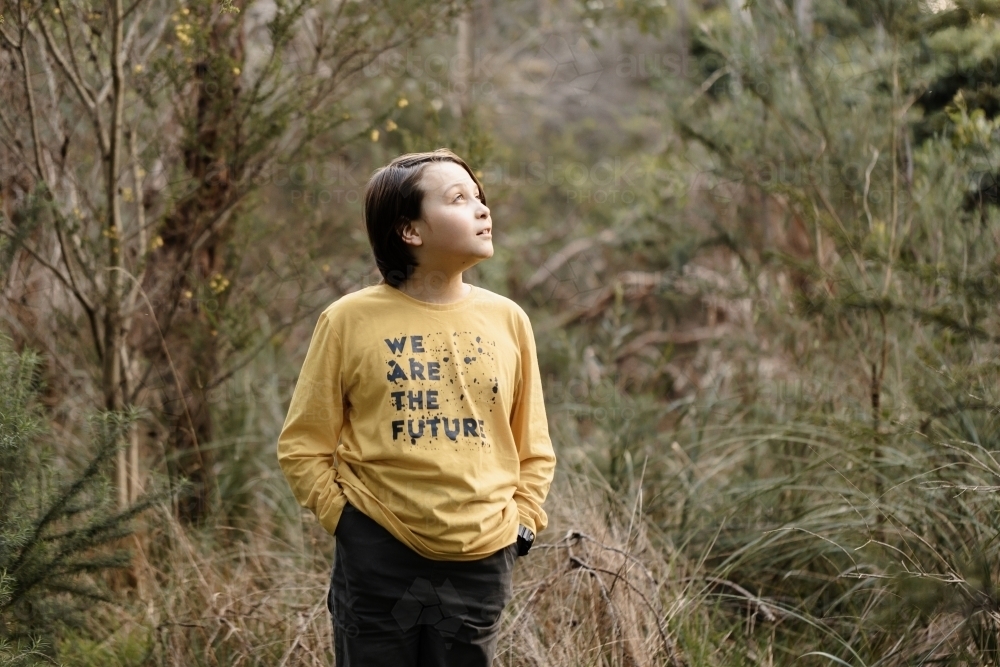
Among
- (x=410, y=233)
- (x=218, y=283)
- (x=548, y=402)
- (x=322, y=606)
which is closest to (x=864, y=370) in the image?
(x=548, y=402)

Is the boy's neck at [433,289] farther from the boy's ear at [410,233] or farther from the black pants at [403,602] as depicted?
the black pants at [403,602]

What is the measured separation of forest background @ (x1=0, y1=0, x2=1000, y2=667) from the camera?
9.45 feet

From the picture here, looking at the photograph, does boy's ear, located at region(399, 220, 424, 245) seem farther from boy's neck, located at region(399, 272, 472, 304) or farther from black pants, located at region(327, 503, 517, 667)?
black pants, located at region(327, 503, 517, 667)

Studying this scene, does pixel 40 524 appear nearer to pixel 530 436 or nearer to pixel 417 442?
pixel 417 442

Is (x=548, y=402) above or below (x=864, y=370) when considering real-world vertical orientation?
below

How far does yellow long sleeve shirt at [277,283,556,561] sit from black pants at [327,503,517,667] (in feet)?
0.13

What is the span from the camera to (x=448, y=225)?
7.16 ft

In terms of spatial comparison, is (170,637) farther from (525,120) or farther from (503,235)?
(525,120)

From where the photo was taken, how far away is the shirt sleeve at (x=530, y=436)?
2301mm

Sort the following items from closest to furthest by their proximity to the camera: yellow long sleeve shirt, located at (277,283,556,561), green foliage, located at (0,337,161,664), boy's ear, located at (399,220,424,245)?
yellow long sleeve shirt, located at (277,283,556,561), boy's ear, located at (399,220,424,245), green foliage, located at (0,337,161,664)

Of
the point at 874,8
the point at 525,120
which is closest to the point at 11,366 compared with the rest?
the point at 874,8

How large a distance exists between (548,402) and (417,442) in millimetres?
3590

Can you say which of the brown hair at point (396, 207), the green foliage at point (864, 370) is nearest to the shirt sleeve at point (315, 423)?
the brown hair at point (396, 207)

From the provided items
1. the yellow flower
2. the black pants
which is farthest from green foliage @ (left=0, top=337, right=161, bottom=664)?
the yellow flower
